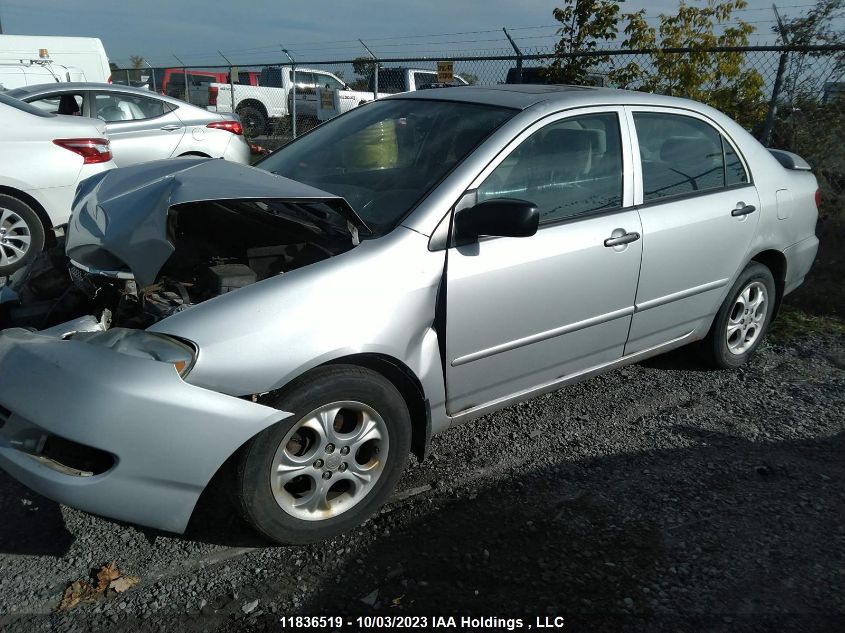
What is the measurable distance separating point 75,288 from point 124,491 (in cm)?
108

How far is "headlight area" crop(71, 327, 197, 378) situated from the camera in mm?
2369

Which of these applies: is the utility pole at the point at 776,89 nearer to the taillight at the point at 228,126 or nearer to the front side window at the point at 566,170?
the front side window at the point at 566,170

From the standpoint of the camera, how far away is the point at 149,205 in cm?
288


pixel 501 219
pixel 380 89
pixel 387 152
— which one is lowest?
pixel 380 89

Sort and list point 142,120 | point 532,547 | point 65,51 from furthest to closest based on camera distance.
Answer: point 65,51, point 142,120, point 532,547

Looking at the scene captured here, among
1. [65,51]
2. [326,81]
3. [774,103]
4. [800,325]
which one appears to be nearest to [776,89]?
[774,103]

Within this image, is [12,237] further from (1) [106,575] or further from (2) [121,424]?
(2) [121,424]

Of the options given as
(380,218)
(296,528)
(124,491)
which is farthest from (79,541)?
(380,218)

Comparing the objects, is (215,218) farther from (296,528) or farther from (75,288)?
(296,528)

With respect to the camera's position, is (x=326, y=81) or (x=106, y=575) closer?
(x=106, y=575)

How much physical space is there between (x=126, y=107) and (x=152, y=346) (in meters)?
7.38

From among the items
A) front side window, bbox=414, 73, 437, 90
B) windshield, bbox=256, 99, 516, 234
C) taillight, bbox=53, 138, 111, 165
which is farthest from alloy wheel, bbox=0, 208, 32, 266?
front side window, bbox=414, 73, 437, 90

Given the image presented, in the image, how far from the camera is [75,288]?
305cm

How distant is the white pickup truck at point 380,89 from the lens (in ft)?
40.0
